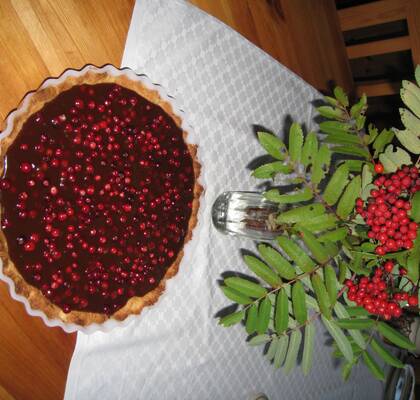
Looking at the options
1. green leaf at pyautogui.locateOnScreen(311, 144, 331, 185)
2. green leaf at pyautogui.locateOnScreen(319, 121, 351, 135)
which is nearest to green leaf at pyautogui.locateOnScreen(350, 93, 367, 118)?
green leaf at pyautogui.locateOnScreen(319, 121, 351, 135)

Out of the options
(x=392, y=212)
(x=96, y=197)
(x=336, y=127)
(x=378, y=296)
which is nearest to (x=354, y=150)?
(x=336, y=127)

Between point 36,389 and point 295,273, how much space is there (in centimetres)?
59

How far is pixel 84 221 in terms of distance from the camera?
840mm

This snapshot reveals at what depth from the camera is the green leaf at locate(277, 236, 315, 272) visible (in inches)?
31.6

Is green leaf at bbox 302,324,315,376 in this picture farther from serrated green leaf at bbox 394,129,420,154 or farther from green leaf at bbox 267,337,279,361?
serrated green leaf at bbox 394,129,420,154

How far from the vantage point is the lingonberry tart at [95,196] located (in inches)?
30.6

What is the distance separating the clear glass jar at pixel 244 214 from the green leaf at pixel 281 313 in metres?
0.21

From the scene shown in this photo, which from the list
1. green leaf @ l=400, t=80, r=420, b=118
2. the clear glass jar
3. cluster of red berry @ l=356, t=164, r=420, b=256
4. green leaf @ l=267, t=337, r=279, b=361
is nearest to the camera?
cluster of red berry @ l=356, t=164, r=420, b=256

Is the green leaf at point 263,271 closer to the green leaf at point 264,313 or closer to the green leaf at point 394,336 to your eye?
the green leaf at point 264,313

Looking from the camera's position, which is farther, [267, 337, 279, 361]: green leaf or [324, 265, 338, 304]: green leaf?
[267, 337, 279, 361]: green leaf

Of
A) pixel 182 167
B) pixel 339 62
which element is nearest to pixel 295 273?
pixel 182 167

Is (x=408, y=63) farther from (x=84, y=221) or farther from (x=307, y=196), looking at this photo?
(x=84, y=221)

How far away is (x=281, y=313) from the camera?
0.83m

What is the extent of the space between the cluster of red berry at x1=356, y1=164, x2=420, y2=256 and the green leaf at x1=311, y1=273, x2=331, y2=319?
123mm
